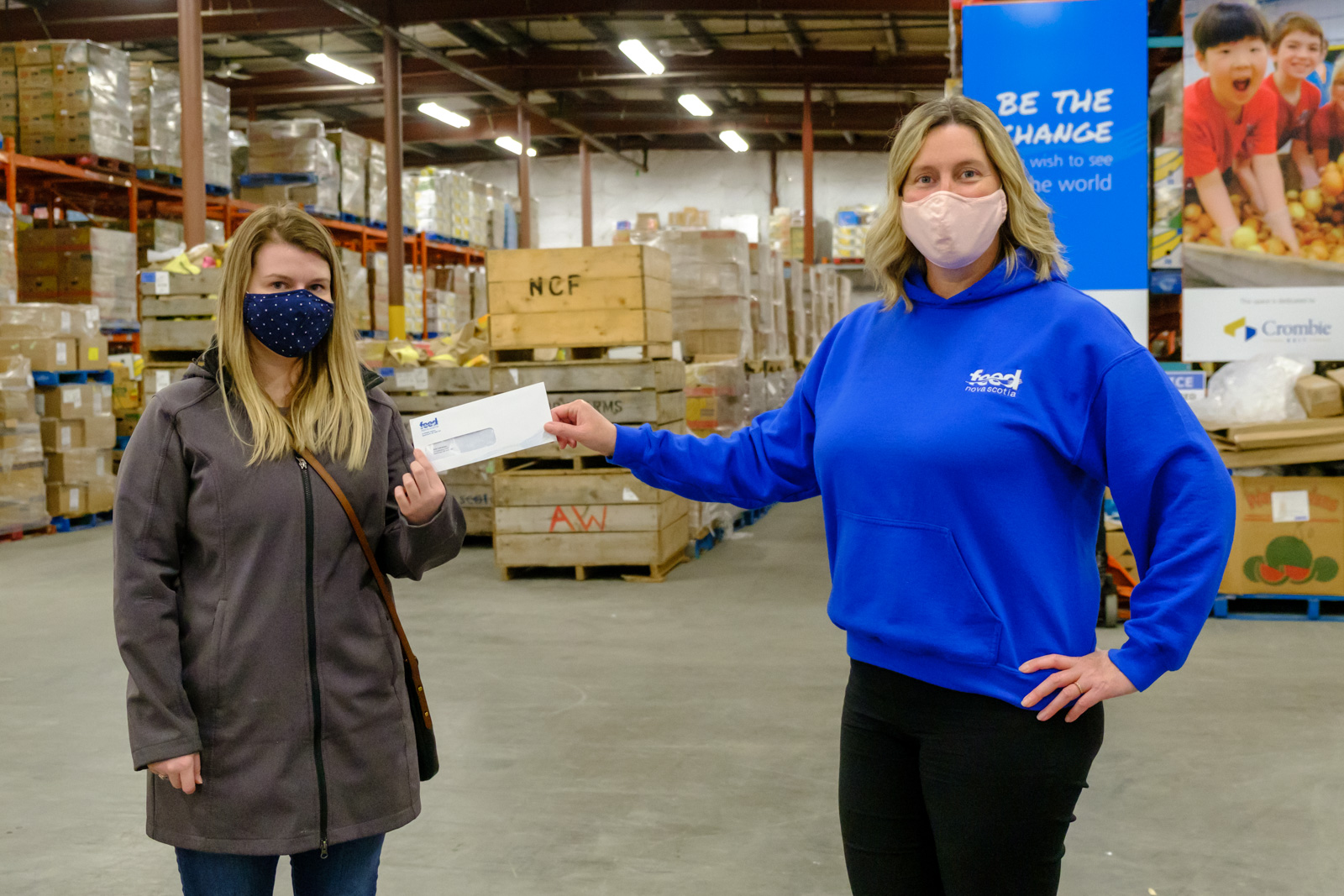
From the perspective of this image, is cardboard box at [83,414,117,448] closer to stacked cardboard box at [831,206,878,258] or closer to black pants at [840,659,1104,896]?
black pants at [840,659,1104,896]

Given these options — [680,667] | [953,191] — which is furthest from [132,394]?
[953,191]

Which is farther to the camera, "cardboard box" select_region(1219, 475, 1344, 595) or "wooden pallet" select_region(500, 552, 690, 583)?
"wooden pallet" select_region(500, 552, 690, 583)

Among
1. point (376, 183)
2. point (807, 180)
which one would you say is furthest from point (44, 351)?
point (807, 180)

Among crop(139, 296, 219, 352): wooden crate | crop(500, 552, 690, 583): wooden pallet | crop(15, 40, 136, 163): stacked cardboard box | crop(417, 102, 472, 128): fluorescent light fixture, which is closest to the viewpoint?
crop(500, 552, 690, 583): wooden pallet

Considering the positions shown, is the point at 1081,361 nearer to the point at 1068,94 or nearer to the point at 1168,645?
the point at 1168,645

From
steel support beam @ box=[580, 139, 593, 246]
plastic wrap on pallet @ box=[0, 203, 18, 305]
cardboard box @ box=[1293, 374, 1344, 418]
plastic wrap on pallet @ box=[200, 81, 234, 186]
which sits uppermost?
steel support beam @ box=[580, 139, 593, 246]

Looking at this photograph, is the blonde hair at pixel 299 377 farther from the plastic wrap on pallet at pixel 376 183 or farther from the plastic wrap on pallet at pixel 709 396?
the plastic wrap on pallet at pixel 376 183

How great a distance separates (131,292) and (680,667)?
8.69m

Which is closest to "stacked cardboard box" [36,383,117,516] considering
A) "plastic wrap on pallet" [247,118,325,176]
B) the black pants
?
"plastic wrap on pallet" [247,118,325,176]

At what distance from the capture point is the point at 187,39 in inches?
397

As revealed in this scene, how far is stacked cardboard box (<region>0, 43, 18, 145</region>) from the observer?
10.6 meters

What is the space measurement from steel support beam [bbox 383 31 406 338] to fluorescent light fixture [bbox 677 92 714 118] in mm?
5671

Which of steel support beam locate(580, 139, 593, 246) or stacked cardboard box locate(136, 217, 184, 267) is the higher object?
steel support beam locate(580, 139, 593, 246)

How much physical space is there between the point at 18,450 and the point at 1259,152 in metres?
8.91
